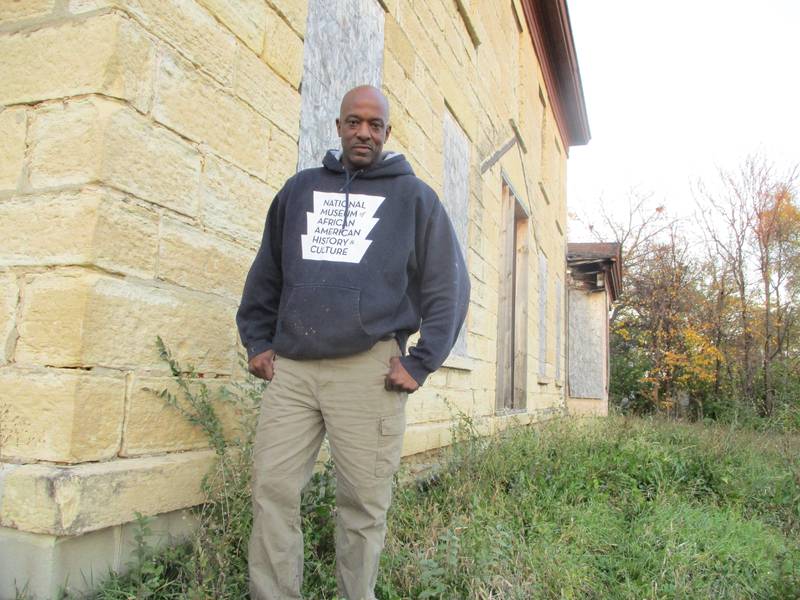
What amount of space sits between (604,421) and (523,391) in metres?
1.20

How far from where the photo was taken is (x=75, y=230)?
2086 millimetres

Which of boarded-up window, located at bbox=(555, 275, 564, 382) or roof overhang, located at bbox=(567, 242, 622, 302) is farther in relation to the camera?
roof overhang, located at bbox=(567, 242, 622, 302)

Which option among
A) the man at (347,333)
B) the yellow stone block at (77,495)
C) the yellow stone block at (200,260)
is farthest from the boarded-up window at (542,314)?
the yellow stone block at (77,495)

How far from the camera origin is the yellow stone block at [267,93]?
279 cm

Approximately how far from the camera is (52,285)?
2082 mm

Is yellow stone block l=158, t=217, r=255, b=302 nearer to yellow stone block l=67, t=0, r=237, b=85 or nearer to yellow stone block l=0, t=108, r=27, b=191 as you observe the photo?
yellow stone block l=0, t=108, r=27, b=191

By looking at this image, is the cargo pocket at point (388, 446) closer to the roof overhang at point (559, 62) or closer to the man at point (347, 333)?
the man at point (347, 333)

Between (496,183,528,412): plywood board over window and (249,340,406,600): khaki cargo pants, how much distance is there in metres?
5.81

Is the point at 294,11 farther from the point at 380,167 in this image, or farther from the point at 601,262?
the point at 601,262

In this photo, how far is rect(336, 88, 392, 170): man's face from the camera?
95.5 inches

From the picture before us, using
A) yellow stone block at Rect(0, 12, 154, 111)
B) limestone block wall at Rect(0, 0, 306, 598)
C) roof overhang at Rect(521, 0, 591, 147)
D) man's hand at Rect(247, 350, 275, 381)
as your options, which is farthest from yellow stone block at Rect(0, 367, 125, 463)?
roof overhang at Rect(521, 0, 591, 147)

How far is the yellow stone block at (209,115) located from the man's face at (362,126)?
0.53 m

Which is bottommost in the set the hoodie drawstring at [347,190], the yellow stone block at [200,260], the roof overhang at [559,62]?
the yellow stone block at [200,260]

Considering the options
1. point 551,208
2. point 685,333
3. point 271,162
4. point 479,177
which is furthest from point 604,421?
point 685,333
